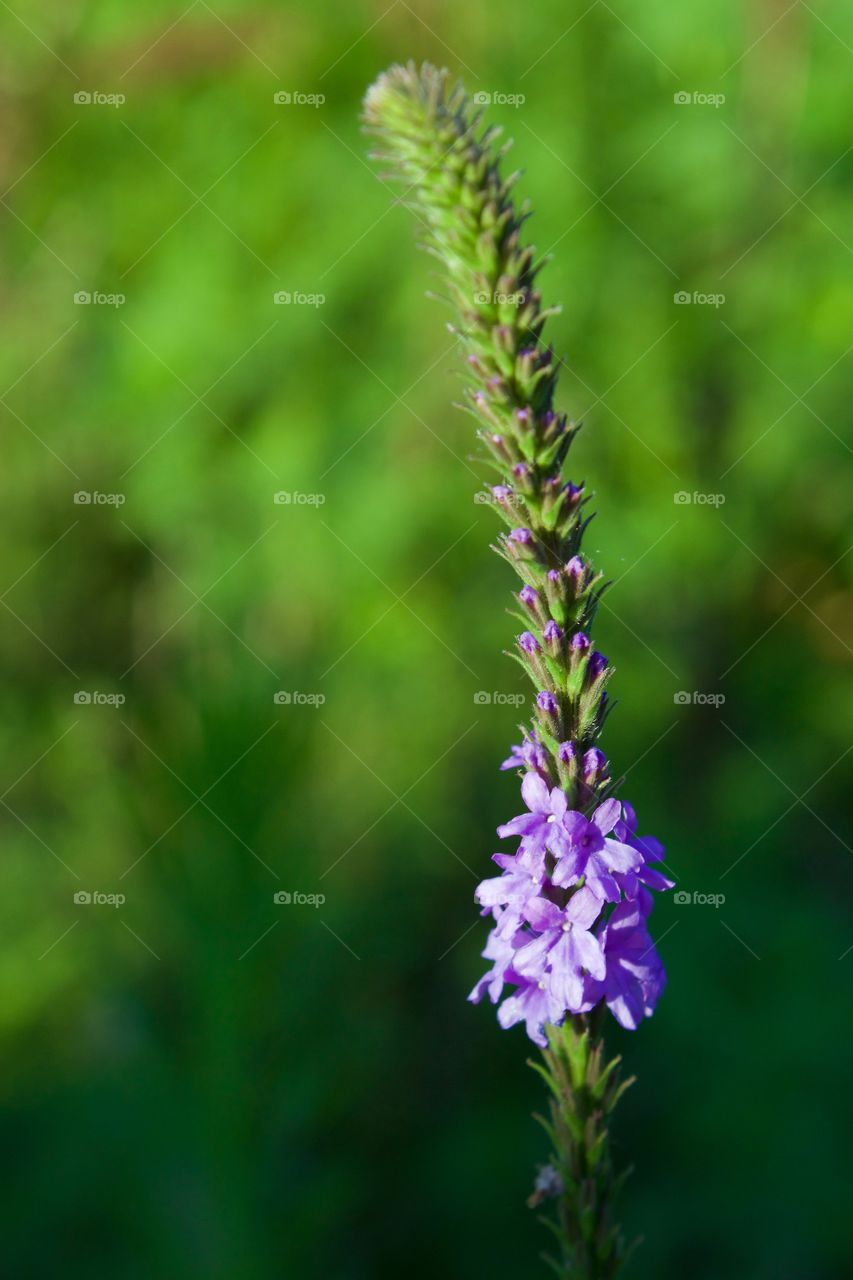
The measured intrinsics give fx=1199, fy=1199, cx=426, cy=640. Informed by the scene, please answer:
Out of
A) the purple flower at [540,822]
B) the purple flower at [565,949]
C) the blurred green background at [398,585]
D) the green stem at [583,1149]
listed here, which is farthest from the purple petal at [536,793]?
the blurred green background at [398,585]

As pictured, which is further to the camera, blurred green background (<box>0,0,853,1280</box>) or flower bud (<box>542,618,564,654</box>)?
blurred green background (<box>0,0,853,1280</box>)

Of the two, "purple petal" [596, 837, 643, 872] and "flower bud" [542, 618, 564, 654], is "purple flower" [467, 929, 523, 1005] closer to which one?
"purple petal" [596, 837, 643, 872]

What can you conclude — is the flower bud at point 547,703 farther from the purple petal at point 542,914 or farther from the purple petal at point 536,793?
the purple petal at point 542,914

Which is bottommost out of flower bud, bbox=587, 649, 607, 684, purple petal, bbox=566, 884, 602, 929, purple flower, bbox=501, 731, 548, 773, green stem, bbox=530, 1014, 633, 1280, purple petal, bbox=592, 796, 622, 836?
green stem, bbox=530, 1014, 633, 1280

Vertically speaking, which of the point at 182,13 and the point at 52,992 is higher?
the point at 182,13

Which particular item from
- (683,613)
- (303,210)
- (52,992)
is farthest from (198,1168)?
(303,210)

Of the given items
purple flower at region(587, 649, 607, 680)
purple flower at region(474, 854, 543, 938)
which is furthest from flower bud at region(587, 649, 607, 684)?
purple flower at region(474, 854, 543, 938)

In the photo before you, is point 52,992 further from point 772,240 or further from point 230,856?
point 772,240
